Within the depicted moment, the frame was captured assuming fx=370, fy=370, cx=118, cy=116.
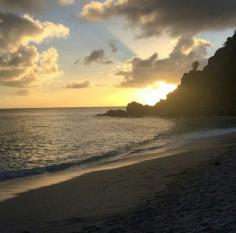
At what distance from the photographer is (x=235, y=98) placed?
357 feet

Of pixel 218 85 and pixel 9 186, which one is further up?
pixel 218 85

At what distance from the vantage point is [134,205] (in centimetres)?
1173

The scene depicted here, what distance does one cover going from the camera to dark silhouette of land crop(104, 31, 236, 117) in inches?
4297

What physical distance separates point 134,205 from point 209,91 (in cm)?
10802

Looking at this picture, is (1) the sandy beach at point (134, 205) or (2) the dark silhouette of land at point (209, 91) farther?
(2) the dark silhouette of land at point (209, 91)

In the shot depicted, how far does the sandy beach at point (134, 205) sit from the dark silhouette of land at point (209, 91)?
92.3m

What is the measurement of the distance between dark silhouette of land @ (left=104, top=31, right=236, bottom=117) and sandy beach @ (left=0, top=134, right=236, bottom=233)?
9232 centimetres

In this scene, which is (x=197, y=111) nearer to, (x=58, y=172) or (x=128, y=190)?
(x=58, y=172)

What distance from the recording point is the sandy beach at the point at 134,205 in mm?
9133

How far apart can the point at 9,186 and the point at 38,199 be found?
4.54m

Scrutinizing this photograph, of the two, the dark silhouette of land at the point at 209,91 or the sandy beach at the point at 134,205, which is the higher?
the dark silhouette of land at the point at 209,91

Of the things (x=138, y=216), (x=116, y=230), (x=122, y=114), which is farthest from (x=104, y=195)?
(x=122, y=114)

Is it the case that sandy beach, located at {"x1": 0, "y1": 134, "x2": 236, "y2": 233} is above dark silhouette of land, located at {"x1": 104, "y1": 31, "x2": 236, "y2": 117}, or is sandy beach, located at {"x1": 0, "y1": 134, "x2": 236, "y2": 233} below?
below

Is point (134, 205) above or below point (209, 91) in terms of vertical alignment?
below
